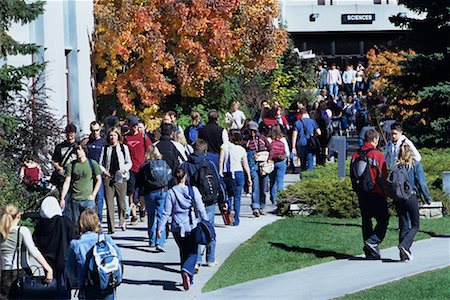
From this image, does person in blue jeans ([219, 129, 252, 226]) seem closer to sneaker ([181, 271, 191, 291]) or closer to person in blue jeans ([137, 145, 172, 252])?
person in blue jeans ([137, 145, 172, 252])

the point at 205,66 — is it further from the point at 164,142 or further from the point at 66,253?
the point at 66,253

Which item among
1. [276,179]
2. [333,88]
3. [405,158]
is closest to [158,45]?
[276,179]

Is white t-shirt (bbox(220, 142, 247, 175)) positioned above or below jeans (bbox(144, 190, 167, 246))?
above

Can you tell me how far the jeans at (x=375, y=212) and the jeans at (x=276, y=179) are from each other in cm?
593

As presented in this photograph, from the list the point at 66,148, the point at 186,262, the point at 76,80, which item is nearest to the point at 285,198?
the point at 66,148

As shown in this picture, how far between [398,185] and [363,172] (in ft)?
1.66

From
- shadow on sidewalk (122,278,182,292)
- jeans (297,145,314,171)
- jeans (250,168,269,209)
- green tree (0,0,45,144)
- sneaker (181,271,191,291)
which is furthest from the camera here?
jeans (297,145,314,171)

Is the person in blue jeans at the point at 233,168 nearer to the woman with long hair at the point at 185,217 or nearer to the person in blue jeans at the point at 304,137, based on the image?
the woman with long hair at the point at 185,217

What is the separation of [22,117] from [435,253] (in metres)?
8.43

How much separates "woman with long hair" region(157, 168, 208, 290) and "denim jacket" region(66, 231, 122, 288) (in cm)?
268

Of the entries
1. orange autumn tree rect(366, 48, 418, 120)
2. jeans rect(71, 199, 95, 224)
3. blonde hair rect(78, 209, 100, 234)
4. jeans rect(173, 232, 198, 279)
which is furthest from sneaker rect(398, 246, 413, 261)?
orange autumn tree rect(366, 48, 418, 120)

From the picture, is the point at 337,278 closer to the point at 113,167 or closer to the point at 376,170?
the point at 376,170

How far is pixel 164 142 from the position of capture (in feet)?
56.7

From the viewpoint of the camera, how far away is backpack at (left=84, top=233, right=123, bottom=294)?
34.9 ft
